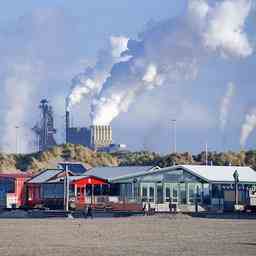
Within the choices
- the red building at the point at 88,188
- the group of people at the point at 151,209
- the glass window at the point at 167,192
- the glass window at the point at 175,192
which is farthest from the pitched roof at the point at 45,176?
the group of people at the point at 151,209

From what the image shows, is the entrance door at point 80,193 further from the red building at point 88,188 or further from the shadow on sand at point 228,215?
the shadow on sand at point 228,215

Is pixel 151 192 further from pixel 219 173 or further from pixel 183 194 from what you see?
pixel 219 173

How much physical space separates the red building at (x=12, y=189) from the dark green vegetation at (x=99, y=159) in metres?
20.4

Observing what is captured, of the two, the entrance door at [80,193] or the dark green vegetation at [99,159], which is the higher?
the dark green vegetation at [99,159]

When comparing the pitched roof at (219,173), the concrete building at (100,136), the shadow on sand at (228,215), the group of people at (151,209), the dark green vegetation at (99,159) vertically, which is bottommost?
the shadow on sand at (228,215)

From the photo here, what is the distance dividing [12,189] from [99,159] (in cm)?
3472

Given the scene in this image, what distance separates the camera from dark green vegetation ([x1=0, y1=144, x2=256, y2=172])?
335 ft

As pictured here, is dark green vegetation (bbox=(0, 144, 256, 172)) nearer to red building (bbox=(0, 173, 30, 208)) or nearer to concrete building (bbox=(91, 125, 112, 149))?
concrete building (bbox=(91, 125, 112, 149))

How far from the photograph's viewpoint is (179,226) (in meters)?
43.6

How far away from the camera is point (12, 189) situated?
76.7 meters

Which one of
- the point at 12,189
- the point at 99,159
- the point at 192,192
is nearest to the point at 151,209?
the point at 192,192

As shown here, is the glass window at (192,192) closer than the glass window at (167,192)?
Yes

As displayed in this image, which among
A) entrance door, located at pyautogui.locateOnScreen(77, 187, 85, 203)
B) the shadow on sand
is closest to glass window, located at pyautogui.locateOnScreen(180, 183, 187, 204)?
entrance door, located at pyautogui.locateOnScreen(77, 187, 85, 203)

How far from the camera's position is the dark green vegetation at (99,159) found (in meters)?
102
